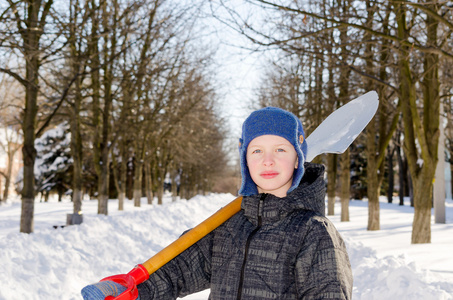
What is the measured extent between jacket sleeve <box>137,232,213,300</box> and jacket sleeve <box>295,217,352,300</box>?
0.55m

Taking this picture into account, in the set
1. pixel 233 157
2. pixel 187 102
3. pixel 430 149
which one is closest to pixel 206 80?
pixel 187 102

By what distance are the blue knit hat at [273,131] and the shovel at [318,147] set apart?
0.70 feet

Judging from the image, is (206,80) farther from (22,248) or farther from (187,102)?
(22,248)

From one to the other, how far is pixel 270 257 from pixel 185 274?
51 cm

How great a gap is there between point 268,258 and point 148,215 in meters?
10.4

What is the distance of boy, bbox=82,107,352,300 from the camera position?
1.86m

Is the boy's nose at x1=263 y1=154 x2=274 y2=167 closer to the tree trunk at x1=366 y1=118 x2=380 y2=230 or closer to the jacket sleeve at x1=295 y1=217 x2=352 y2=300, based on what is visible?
the jacket sleeve at x1=295 y1=217 x2=352 y2=300

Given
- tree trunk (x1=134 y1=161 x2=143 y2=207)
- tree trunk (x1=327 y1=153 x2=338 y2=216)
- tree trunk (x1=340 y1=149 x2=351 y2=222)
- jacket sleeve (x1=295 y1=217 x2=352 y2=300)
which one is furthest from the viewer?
tree trunk (x1=134 y1=161 x2=143 y2=207)

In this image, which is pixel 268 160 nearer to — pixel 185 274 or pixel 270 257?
pixel 270 257

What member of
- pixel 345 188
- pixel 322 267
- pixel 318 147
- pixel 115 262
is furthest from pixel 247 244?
pixel 345 188

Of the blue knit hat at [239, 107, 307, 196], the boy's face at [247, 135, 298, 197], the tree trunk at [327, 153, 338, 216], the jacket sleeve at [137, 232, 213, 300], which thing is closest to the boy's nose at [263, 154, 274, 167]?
the boy's face at [247, 135, 298, 197]

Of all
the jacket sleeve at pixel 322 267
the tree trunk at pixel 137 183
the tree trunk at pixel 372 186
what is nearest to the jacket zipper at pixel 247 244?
the jacket sleeve at pixel 322 267

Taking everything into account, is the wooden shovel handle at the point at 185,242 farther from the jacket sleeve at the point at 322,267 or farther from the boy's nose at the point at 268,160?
the jacket sleeve at the point at 322,267

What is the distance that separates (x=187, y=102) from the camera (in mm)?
20781
